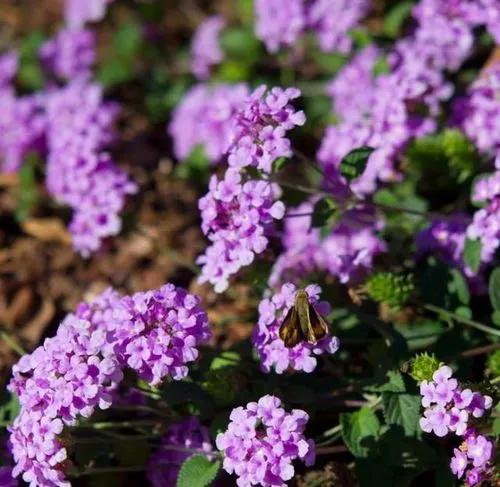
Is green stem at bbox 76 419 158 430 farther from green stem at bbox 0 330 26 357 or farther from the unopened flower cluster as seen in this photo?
the unopened flower cluster

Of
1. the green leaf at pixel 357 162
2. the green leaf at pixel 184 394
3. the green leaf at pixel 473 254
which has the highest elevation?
the green leaf at pixel 357 162

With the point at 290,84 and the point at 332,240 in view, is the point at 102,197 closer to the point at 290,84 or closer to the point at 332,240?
the point at 332,240

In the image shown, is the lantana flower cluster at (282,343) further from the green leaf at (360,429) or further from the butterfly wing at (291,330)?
the green leaf at (360,429)

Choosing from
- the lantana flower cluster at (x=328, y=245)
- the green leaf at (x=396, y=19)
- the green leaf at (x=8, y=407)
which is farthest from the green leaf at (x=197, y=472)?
the green leaf at (x=396, y=19)

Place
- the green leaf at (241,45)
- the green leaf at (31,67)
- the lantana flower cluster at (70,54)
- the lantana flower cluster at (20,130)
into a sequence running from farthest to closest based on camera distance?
the green leaf at (31,67) → the lantana flower cluster at (70,54) → the green leaf at (241,45) → the lantana flower cluster at (20,130)

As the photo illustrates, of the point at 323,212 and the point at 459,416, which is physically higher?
the point at 323,212

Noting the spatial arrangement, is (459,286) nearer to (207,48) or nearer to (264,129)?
(264,129)

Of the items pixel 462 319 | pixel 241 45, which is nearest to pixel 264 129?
pixel 462 319
